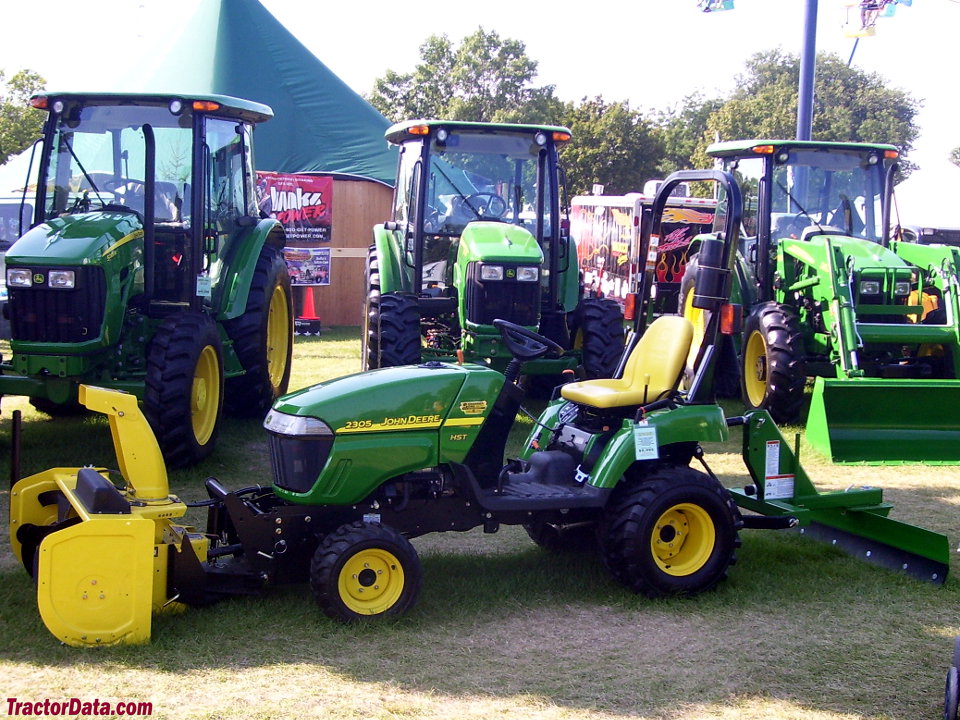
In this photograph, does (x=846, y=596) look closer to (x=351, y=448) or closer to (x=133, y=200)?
(x=351, y=448)

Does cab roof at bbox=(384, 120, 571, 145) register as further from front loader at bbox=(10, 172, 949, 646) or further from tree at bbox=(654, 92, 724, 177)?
tree at bbox=(654, 92, 724, 177)

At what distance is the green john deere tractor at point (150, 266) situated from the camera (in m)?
6.91

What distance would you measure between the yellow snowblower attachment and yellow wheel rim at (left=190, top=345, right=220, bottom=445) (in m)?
2.56

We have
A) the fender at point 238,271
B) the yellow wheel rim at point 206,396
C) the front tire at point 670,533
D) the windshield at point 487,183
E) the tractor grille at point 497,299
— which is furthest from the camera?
the windshield at point 487,183

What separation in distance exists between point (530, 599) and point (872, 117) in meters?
45.8

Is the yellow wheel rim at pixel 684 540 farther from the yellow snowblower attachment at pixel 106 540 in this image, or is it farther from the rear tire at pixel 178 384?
the rear tire at pixel 178 384

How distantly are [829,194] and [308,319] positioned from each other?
27.3ft

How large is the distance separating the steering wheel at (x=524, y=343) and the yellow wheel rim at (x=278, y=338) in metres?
4.58

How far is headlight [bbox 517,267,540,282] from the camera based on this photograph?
8.71 m

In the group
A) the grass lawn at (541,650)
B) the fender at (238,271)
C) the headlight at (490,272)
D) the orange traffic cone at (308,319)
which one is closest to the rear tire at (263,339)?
the fender at (238,271)

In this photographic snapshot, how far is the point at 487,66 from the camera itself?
152ft

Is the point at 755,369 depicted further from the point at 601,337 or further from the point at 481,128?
the point at 481,128

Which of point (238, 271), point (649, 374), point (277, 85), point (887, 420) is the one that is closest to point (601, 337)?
point (887, 420)

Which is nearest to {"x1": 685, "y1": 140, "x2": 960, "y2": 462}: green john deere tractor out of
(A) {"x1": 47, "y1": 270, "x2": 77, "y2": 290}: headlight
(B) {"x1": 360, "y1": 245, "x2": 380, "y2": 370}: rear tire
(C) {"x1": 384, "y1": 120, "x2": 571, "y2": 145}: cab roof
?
(C) {"x1": 384, "y1": 120, "x2": 571, "y2": 145}: cab roof
